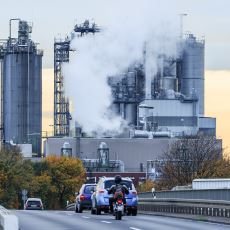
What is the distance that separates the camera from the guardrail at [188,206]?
39844 millimetres

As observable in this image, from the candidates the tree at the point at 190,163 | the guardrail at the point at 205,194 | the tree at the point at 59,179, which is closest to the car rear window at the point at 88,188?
the guardrail at the point at 205,194

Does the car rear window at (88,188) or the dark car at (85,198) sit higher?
the car rear window at (88,188)

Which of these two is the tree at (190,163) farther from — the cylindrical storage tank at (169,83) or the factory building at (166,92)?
the cylindrical storage tank at (169,83)

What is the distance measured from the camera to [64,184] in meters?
140

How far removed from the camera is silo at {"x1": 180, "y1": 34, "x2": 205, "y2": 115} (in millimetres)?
155500

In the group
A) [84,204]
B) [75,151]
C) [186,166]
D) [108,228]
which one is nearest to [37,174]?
[75,151]

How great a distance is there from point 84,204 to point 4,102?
347ft

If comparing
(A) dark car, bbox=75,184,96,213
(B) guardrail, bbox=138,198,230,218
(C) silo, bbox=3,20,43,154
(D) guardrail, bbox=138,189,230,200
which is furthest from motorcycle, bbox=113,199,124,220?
(C) silo, bbox=3,20,43,154

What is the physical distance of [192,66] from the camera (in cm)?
15550

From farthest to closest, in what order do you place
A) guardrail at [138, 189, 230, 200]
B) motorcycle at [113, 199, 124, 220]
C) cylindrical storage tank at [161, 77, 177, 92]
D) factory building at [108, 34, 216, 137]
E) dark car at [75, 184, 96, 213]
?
cylindrical storage tank at [161, 77, 177, 92]
factory building at [108, 34, 216, 137]
dark car at [75, 184, 96, 213]
guardrail at [138, 189, 230, 200]
motorcycle at [113, 199, 124, 220]

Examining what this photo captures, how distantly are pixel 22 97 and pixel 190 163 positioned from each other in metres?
54.6

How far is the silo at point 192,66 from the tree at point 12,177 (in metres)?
35.1

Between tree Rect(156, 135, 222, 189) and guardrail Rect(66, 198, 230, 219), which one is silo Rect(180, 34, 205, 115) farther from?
guardrail Rect(66, 198, 230, 219)

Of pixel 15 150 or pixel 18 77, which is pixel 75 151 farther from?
pixel 15 150
